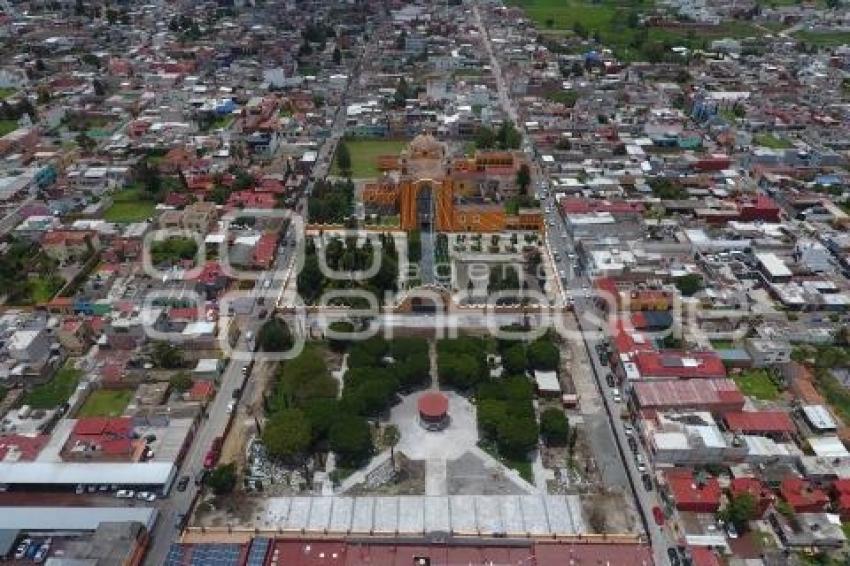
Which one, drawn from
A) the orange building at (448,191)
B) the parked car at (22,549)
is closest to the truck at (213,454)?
the parked car at (22,549)

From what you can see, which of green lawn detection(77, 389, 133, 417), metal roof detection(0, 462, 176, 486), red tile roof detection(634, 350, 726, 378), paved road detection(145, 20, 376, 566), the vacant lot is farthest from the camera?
the vacant lot

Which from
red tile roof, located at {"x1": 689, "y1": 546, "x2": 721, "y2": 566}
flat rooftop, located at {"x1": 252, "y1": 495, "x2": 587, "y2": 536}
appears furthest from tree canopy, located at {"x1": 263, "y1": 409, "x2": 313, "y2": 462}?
red tile roof, located at {"x1": 689, "y1": 546, "x2": 721, "y2": 566}

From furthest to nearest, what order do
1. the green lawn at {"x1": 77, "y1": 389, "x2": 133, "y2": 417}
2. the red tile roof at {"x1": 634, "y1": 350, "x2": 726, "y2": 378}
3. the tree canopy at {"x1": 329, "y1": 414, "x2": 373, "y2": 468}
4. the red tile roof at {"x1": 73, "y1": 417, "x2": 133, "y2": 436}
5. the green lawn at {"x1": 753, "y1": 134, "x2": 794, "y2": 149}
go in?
the green lawn at {"x1": 753, "y1": 134, "x2": 794, "y2": 149} < the red tile roof at {"x1": 634, "y1": 350, "x2": 726, "y2": 378} < the green lawn at {"x1": 77, "y1": 389, "x2": 133, "y2": 417} < the red tile roof at {"x1": 73, "y1": 417, "x2": 133, "y2": 436} < the tree canopy at {"x1": 329, "y1": 414, "x2": 373, "y2": 468}

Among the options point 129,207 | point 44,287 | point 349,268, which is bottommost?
point 44,287

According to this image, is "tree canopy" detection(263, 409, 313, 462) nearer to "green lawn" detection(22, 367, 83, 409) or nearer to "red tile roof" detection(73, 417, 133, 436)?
"red tile roof" detection(73, 417, 133, 436)

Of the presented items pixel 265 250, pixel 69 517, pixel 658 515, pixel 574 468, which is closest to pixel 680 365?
pixel 574 468

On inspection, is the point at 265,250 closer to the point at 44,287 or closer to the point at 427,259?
the point at 427,259

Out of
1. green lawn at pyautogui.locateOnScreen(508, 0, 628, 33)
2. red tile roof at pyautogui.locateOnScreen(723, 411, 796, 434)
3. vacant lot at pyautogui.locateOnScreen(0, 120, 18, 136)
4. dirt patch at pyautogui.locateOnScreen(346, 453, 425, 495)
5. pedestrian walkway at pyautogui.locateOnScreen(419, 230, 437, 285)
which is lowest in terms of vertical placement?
dirt patch at pyautogui.locateOnScreen(346, 453, 425, 495)
